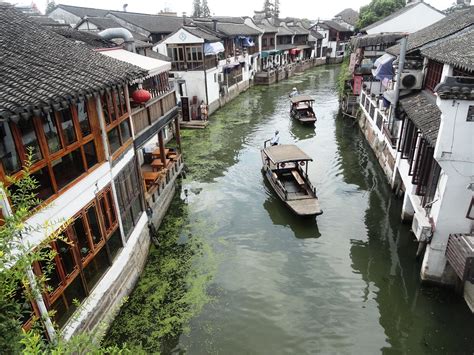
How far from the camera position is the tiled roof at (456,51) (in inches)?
407

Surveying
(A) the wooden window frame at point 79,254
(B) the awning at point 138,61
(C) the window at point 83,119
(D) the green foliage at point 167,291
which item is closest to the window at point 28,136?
(C) the window at point 83,119

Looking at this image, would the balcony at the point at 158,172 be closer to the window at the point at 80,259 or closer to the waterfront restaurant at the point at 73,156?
the waterfront restaurant at the point at 73,156

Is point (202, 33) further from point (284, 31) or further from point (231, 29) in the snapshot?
point (284, 31)

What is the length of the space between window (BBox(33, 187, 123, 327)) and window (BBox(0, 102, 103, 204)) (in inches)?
42.3

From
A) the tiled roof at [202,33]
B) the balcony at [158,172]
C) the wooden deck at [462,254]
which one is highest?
the tiled roof at [202,33]

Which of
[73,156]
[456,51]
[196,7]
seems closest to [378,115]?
[456,51]

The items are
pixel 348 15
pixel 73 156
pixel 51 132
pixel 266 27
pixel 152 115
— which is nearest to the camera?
pixel 51 132

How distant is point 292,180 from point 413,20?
2144 cm

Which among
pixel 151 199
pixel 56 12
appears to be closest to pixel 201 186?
pixel 151 199

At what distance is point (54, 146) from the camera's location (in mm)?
7965

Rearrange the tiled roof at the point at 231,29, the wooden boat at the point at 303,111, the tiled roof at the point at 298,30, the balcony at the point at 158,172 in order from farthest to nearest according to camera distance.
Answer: the tiled roof at the point at 298,30 → the tiled roof at the point at 231,29 → the wooden boat at the point at 303,111 → the balcony at the point at 158,172

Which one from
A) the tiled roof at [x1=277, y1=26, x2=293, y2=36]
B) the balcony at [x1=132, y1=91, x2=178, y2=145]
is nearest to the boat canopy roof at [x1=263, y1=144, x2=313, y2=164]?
the balcony at [x1=132, y1=91, x2=178, y2=145]

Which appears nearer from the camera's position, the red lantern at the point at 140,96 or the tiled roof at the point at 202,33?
the red lantern at the point at 140,96

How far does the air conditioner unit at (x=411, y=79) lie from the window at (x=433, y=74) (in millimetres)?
324
